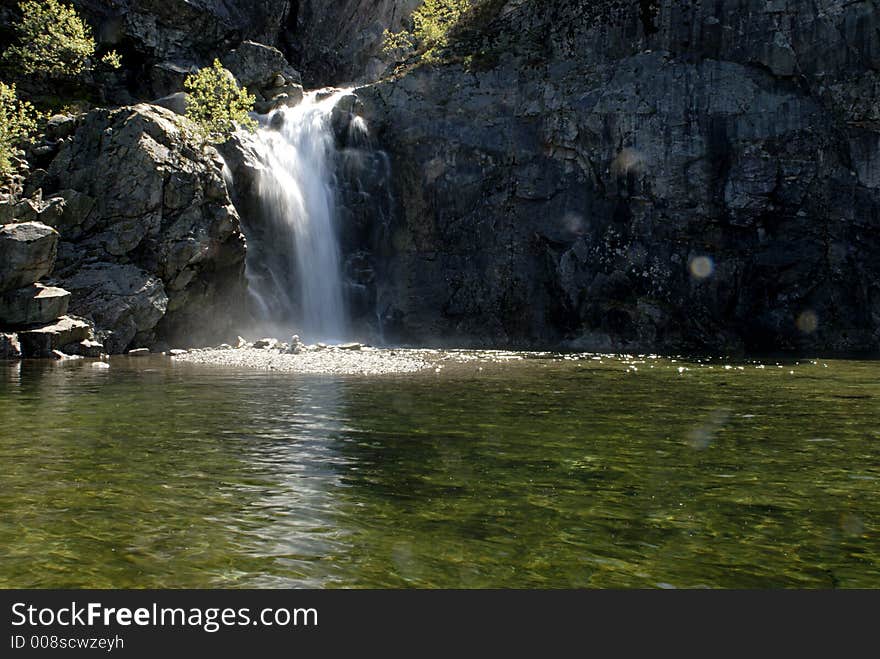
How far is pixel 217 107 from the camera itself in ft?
147

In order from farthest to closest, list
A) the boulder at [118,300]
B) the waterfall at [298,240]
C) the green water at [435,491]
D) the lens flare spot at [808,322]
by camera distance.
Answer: the waterfall at [298,240]
the lens flare spot at [808,322]
the boulder at [118,300]
the green water at [435,491]

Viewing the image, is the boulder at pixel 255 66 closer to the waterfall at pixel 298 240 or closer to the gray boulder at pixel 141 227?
the waterfall at pixel 298 240

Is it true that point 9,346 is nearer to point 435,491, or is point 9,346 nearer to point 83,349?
point 83,349

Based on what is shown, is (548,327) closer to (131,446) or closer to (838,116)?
(838,116)

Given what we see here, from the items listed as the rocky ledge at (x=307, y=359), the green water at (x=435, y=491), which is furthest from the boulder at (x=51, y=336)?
the green water at (x=435, y=491)

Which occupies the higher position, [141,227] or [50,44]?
[50,44]

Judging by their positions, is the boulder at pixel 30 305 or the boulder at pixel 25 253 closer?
the boulder at pixel 25 253

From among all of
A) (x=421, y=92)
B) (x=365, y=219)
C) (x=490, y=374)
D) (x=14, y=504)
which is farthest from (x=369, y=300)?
(x=14, y=504)

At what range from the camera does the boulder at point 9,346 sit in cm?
2933

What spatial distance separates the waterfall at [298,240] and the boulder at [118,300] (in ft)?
29.7

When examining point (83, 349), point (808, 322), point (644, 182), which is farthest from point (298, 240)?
point (808, 322)

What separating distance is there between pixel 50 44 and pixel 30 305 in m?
30.0

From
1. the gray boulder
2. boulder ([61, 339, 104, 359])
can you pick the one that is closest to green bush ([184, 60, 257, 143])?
the gray boulder

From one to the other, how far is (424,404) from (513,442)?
464 cm
